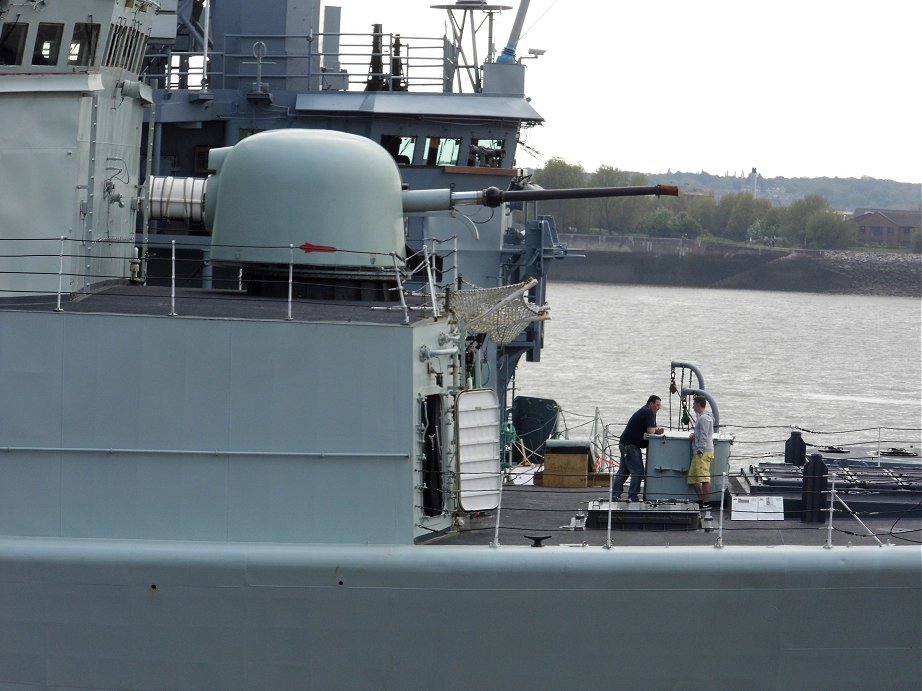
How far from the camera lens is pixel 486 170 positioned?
73.3ft

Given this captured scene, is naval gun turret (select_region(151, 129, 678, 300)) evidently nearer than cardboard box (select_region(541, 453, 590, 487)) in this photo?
Yes

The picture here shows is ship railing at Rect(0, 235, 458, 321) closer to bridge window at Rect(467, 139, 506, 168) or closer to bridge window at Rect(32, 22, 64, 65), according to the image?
bridge window at Rect(32, 22, 64, 65)

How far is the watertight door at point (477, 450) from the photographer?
10531 millimetres

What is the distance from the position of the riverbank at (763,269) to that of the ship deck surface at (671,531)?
67.6 m

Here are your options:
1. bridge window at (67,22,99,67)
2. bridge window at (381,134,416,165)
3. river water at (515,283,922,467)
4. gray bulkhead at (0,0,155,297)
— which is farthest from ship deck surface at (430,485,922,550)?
bridge window at (381,134,416,165)

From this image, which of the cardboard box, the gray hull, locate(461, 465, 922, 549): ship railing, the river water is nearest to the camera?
the gray hull

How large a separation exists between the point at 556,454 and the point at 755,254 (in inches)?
2739

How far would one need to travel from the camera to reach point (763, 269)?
3177 inches

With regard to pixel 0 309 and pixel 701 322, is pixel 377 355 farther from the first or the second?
pixel 701 322

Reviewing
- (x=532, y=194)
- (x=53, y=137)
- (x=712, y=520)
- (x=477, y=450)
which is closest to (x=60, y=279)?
(x=53, y=137)

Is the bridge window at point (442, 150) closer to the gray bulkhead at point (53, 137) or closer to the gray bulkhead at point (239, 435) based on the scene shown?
the gray bulkhead at point (53, 137)

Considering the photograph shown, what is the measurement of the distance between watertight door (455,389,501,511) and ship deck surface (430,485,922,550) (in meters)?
0.31

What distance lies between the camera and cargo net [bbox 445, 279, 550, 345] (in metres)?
11.4

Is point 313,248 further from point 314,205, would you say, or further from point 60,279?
point 60,279
